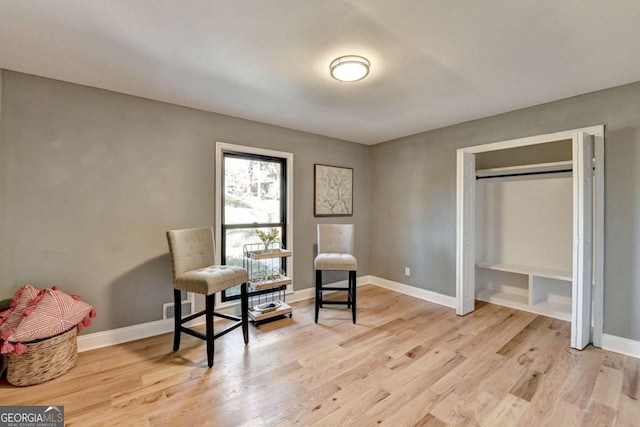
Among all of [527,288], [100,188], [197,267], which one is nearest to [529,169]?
[527,288]

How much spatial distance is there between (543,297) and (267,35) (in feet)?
14.1

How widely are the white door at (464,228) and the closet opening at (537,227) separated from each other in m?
0.01

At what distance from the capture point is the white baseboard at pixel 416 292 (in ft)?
12.1

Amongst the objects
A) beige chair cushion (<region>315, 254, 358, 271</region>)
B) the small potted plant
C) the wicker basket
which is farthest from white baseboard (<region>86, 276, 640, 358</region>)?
beige chair cushion (<region>315, 254, 358, 271</region>)

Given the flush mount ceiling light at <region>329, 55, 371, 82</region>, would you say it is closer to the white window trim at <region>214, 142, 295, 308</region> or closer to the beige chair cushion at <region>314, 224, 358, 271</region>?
the white window trim at <region>214, 142, 295, 308</region>

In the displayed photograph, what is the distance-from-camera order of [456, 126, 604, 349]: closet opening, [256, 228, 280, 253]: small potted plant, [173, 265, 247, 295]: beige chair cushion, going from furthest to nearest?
[256, 228, 280, 253]: small potted plant, [456, 126, 604, 349]: closet opening, [173, 265, 247, 295]: beige chair cushion

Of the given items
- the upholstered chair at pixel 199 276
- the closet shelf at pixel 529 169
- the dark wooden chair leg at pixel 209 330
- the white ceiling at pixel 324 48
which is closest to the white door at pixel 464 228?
the closet shelf at pixel 529 169

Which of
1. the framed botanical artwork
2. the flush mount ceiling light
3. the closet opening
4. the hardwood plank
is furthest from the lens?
the framed botanical artwork

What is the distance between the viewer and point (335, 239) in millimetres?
3729

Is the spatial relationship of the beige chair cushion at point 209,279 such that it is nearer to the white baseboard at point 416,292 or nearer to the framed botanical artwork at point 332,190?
the framed botanical artwork at point 332,190

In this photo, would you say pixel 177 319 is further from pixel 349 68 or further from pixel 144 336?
pixel 349 68

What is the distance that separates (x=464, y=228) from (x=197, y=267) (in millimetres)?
2997

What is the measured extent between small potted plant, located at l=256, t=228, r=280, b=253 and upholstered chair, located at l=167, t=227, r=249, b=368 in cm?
78

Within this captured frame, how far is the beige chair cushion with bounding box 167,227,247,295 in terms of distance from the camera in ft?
7.41
